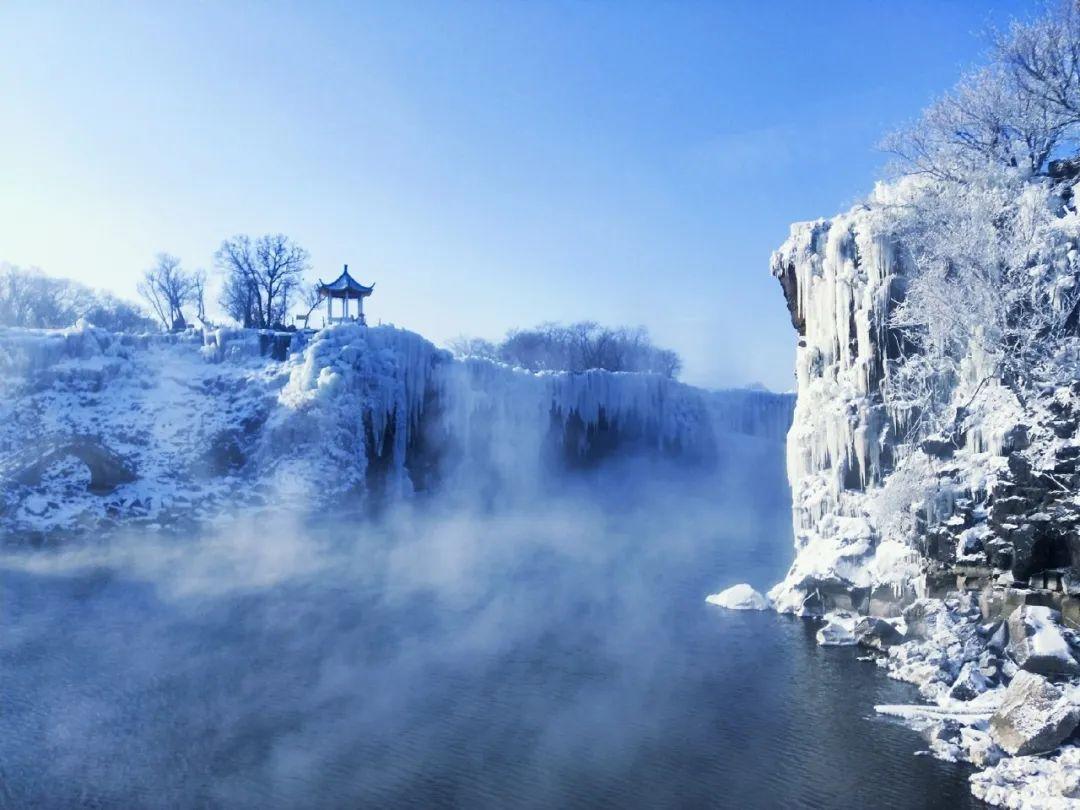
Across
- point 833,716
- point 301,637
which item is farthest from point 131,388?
point 833,716

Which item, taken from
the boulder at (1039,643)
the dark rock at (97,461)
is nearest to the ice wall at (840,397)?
the boulder at (1039,643)

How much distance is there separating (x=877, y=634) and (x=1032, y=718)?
21.7ft

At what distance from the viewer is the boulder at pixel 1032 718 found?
39.2 ft

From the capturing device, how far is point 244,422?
3950cm

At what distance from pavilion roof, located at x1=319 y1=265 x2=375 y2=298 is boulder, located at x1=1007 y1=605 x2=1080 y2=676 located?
3736 cm

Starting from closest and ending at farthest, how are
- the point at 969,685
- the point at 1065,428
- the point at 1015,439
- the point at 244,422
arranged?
1. the point at 969,685
2. the point at 1065,428
3. the point at 1015,439
4. the point at 244,422

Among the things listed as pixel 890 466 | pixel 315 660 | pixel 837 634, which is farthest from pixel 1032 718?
pixel 315 660

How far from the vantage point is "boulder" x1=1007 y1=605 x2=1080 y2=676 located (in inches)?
535

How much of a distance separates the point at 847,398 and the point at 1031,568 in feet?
22.7

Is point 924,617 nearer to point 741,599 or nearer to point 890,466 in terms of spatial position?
point 890,466

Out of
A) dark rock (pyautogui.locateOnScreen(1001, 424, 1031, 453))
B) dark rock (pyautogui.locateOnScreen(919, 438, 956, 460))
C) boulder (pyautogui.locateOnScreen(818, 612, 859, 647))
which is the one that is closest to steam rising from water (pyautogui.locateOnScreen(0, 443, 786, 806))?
boulder (pyautogui.locateOnScreen(818, 612, 859, 647))

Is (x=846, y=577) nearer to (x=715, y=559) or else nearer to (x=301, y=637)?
(x=715, y=559)

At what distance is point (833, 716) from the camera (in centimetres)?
1502

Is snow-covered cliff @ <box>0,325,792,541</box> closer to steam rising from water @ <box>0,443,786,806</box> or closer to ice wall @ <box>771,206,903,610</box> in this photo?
steam rising from water @ <box>0,443,786,806</box>
